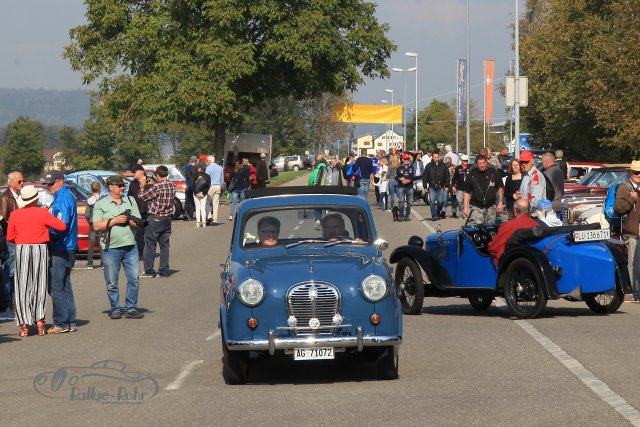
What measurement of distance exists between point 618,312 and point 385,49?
39900 millimetres

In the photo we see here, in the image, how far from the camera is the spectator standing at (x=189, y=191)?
37.0 metres

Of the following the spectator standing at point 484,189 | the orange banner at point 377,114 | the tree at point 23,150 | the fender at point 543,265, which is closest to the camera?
the fender at point 543,265

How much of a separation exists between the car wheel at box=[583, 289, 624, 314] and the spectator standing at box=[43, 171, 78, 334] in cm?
632

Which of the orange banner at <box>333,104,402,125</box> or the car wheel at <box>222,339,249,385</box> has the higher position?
the orange banner at <box>333,104,402,125</box>

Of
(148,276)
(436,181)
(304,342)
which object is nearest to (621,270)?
(304,342)

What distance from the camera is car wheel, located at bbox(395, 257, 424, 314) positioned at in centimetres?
1480

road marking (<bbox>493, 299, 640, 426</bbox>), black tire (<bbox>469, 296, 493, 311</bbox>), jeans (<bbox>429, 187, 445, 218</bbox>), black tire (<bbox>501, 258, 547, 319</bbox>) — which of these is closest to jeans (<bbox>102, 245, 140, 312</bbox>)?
black tire (<bbox>469, 296, 493, 311</bbox>)

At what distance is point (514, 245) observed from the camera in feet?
46.6

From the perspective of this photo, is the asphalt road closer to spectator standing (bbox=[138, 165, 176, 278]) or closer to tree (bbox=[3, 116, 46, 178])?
spectator standing (bbox=[138, 165, 176, 278])

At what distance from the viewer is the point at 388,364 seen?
33.2 ft

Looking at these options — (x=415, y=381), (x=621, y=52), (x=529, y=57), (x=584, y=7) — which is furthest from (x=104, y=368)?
(x=529, y=57)

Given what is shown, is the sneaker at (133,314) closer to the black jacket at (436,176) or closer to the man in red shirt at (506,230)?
the man in red shirt at (506,230)

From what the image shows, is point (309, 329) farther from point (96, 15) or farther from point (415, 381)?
point (96, 15)

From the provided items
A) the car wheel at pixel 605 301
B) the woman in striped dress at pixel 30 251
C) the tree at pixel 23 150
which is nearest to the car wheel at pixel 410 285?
the car wheel at pixel 605 301
